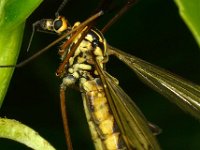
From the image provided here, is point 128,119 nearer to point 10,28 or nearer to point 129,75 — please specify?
point 129,75

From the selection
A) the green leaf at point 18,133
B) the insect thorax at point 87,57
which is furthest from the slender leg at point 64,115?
the green leaf at point 18,133

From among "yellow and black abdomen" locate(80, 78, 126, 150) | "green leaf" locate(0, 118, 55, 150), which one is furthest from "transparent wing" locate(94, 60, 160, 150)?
"green leaf" locate(0, 118, 55, 150)

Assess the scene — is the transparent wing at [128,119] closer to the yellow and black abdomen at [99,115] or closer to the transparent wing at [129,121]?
the transparent wing at [129,121]

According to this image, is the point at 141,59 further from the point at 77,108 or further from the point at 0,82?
the point at 0,82

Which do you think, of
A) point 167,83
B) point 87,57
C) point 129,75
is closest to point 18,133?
point 87,57

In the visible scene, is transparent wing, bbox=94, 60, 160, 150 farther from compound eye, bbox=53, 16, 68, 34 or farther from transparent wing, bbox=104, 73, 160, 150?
compound eye, bbox=53, 16, 68, 34

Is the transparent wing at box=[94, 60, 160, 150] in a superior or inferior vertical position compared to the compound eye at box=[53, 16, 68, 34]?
inferior
